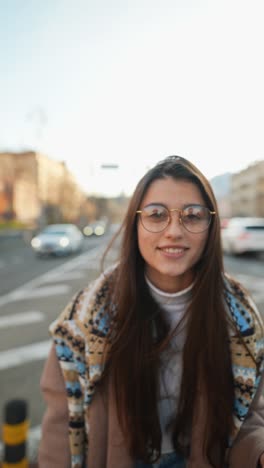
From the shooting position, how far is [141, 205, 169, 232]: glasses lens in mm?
1366

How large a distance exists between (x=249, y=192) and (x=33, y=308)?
239 ft

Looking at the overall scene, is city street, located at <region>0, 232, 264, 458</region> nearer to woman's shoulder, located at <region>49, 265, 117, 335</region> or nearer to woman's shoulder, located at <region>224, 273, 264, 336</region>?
woman's shoulder, located at <region>49, 265, 117, 335</region>

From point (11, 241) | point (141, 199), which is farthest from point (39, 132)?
point (141, 199)

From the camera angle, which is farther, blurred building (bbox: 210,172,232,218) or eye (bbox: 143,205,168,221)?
blurred building (bbox: 210,172,232,218)

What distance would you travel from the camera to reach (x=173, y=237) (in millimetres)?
1354

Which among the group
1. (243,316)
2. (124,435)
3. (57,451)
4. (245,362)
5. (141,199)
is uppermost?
(141,199)

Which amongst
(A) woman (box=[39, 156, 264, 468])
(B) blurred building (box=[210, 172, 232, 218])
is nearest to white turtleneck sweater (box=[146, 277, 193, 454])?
(A) woman (box=[39, 156, 264, 468])

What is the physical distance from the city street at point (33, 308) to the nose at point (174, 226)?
210 cm

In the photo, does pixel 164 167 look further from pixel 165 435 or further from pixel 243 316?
pixel 165 435

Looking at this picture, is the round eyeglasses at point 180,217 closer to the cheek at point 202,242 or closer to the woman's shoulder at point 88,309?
the cheek at point 202,242

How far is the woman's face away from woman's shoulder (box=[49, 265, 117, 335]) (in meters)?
0.24

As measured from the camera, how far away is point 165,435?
4.82 ft

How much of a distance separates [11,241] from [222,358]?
24312 mm

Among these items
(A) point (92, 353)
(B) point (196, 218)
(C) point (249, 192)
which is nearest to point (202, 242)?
(B) point (196, 218)
